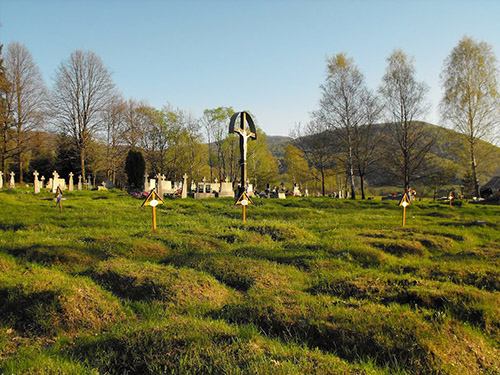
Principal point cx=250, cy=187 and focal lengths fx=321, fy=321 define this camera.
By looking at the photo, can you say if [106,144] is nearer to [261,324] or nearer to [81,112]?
[81,112]

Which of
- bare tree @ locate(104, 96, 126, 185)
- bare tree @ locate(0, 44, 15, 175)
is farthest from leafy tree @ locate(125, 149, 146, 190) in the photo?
bare tree @ locate(0, 44, 15, 175)

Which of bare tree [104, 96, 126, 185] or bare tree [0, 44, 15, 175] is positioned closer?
bare tree [0, 44, 15, 175]

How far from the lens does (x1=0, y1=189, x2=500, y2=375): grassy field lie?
2.95 m

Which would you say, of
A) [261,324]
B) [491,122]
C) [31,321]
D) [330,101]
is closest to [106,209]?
[31,321]

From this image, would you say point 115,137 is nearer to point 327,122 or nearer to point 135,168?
point 135,168

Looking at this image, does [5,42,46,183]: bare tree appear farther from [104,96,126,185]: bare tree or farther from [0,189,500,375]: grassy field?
[0,189,500,375]: grassy field

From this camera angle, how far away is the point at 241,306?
4410 millimetres

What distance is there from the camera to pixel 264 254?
760cm

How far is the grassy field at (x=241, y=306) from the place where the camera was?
9.67ft

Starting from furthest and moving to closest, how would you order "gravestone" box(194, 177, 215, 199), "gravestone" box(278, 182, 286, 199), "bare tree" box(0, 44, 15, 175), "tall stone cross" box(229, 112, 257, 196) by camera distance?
"bare tree" box(0, 44, 15, 175)
"gravestone" box(278, 182, 286, 199)
"gravestone" box(194, 177, 215, 199)
"tall stone cross" box(229, 112, 257, 196)

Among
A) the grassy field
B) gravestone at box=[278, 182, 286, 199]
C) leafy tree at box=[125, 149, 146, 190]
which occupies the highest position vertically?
leafy tree at box=[125, 149, 146, 190]

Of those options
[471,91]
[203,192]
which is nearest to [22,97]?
[203,192]

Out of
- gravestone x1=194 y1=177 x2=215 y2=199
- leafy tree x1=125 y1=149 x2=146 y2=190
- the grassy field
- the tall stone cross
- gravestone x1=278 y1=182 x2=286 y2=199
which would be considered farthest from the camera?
leafy tree x1=125 y1=149 x2=146 y2=190

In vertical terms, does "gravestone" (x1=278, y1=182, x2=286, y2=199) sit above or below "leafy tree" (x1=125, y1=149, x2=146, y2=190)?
below
